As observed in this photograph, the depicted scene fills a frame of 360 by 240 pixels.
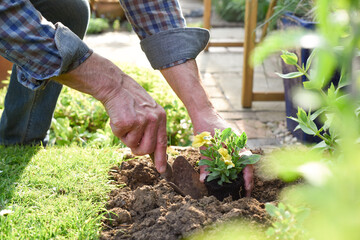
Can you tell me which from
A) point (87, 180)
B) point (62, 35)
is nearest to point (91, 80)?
point (62, 35)

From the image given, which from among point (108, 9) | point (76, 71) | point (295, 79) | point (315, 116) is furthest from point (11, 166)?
point (108, 9)

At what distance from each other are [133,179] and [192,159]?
277 mm

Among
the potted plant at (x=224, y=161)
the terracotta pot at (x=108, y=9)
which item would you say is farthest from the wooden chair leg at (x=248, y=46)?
the terracotta pot at (x=108, y=9)

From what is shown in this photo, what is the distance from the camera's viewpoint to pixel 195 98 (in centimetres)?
176

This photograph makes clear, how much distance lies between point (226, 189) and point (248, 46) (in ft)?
6.27

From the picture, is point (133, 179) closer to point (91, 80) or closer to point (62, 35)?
point (91, 80)

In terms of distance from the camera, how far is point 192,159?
1905 mm

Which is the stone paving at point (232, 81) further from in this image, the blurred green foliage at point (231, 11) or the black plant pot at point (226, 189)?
the black plant pot at point (226, 189)

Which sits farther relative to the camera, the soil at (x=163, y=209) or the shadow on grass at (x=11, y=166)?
the shadow on grass at (x=11, y=166)

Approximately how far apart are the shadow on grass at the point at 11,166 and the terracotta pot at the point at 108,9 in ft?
16.0

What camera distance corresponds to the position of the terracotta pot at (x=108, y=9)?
267 inches

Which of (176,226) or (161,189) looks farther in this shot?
(161,189)

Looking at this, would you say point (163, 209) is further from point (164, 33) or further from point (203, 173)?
point (164, 33)

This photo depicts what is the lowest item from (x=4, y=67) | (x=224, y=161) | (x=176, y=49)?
(x=4, y=67)
